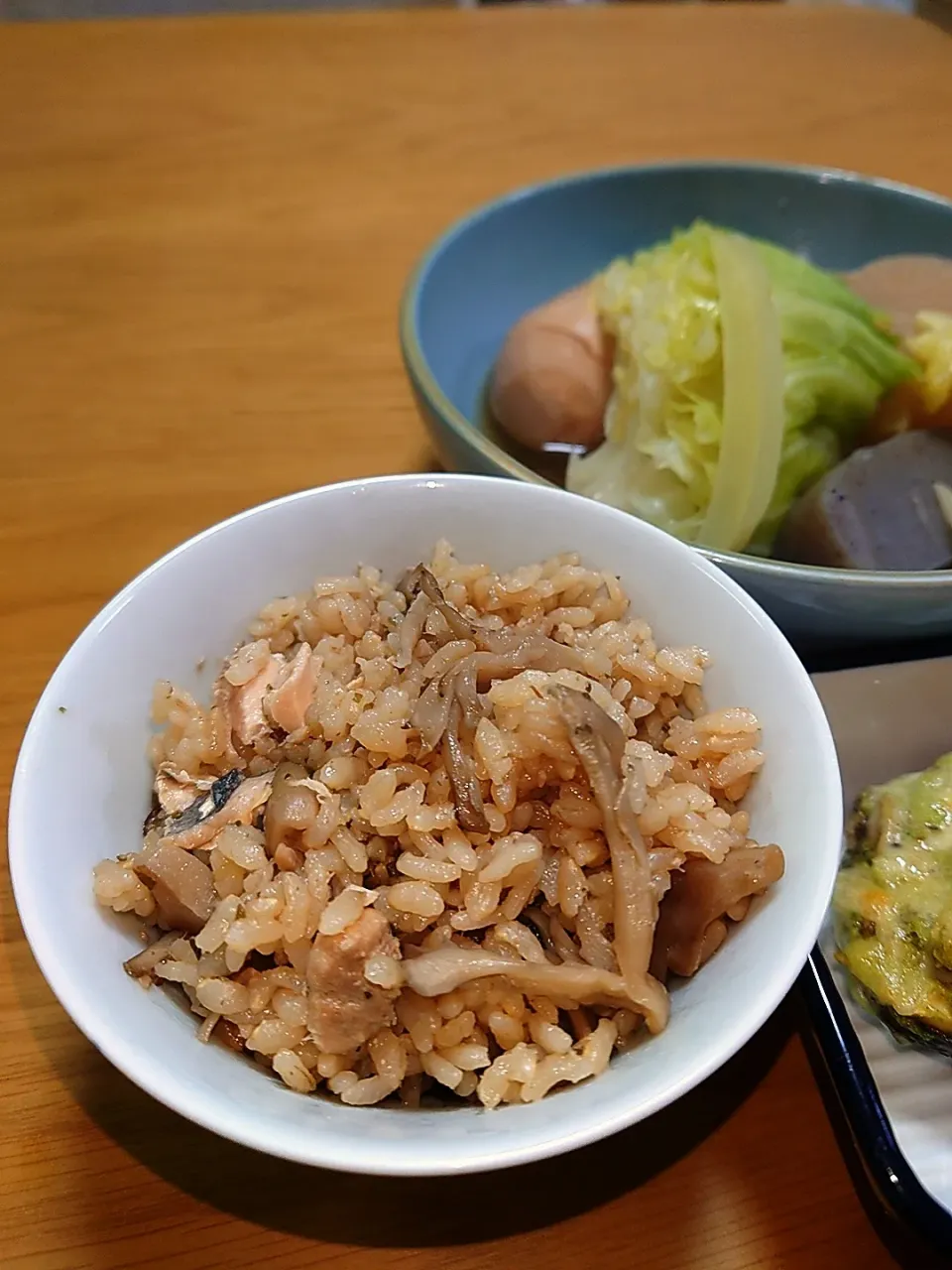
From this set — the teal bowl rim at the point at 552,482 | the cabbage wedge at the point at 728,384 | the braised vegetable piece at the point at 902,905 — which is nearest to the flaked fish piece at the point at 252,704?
the teal bowl rim at the point at 552,482

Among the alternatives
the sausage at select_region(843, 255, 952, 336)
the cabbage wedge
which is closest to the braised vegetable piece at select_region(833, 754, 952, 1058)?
the cabbage wedge

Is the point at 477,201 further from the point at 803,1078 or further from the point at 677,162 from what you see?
the point at 803,1078

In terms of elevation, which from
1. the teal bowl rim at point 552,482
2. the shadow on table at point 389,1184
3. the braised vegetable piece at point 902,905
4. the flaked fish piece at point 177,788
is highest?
the teal bowl rim at point 552,482

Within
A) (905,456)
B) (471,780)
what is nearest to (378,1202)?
(471,780)

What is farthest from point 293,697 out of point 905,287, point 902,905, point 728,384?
point 905,287

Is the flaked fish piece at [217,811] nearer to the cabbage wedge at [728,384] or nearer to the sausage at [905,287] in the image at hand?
the cabbage wedge at [728,384]

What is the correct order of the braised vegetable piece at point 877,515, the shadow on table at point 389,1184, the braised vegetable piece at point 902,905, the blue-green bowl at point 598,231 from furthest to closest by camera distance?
the blue-green bowl at point 598,231
the braised vegetable piece at point 877,515
the braised vegetable piece at point 902,905
the shadow on table at point 389,1184

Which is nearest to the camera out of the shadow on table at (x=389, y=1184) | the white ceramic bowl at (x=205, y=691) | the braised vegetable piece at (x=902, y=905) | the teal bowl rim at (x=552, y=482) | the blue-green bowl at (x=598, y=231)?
the white ceramic bowl at (x=205, y=691)
